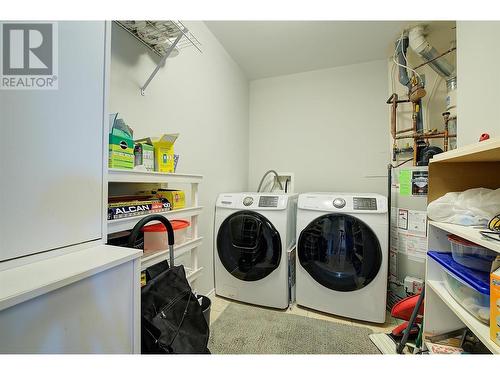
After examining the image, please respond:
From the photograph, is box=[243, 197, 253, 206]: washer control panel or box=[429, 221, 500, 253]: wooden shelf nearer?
box=[429, 221, 500, 253]: wooden shelf

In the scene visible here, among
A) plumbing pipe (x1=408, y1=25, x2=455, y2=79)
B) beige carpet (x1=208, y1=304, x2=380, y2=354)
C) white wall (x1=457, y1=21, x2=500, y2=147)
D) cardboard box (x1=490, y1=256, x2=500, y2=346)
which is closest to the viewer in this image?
cardboard box (x1=490, y1=256, x2=500, y2=346)

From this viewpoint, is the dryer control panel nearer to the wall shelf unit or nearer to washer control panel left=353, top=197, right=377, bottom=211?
washer control panel left=353, top=197, right=377, bottom=211

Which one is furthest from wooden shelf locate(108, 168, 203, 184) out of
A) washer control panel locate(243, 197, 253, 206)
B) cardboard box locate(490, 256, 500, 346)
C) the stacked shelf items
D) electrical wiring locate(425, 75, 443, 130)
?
electrical wiring locate(425, 75, 443, 130)

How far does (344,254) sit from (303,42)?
192 centimetres

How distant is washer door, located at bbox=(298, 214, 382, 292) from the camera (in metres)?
1.51

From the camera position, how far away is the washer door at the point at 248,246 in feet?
5.53

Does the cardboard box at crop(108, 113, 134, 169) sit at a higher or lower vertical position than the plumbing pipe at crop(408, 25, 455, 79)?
lower

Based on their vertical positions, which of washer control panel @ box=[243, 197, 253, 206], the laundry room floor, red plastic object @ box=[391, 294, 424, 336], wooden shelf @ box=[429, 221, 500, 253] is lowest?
the laundry room floor

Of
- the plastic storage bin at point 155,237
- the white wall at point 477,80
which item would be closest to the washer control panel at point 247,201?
the plastic storage bin at point 155,237

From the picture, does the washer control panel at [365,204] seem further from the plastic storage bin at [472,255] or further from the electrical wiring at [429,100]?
the electrical wiring at [429,100]

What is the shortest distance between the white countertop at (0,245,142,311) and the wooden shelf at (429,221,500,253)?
0.99 metres

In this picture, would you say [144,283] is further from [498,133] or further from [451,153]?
[498,133]

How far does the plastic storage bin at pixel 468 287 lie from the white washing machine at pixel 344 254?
0.58m
